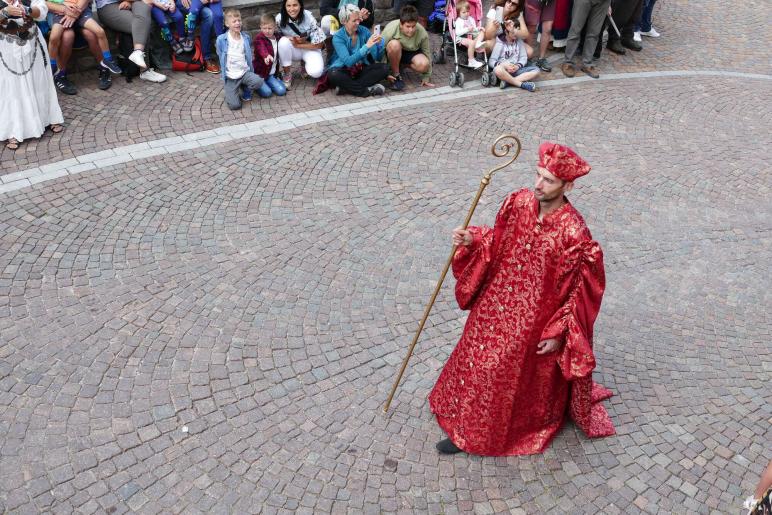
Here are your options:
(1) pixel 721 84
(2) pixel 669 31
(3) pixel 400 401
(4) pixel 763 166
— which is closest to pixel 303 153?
(3) pixel 400 401

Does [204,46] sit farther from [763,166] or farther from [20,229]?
[763,166]

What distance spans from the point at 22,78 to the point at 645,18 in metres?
9.60

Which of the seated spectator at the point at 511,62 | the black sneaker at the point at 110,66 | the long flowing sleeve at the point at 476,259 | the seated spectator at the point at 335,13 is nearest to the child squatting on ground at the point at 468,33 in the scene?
the seated spectator at the point at 511,62

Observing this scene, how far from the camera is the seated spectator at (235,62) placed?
9164 mm

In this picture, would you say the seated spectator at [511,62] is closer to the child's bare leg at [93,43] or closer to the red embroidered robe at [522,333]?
the child's bare leg at [93,43]

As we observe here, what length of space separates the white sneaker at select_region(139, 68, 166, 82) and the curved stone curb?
56.9 inches

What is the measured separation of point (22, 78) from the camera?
26.1 ft

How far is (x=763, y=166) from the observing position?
352 inches

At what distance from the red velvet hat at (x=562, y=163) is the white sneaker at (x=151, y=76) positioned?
685 cm

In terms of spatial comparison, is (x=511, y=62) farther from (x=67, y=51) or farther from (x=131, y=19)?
(x=67, y=51)

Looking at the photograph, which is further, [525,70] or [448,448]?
[525,70]

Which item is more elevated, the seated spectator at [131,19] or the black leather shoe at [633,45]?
the seated spectator at [131,19]

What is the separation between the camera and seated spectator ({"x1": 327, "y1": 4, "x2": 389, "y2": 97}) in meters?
9.62

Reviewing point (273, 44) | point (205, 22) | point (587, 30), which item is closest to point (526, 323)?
point (273, 44)
